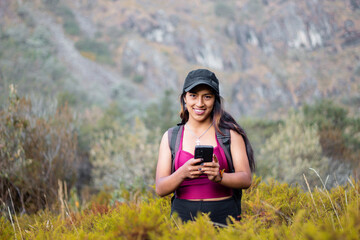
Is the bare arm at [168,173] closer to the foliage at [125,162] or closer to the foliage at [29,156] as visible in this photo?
the foliage at [29,156]

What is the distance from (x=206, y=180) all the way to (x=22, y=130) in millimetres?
5103

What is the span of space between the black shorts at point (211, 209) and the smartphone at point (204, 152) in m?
0.43

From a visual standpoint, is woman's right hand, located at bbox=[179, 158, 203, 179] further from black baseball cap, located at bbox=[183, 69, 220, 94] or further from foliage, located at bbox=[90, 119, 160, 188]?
foliage, located at bbox=[90, 119, 160, 188]

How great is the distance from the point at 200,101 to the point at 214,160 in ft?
1.56

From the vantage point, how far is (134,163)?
354 inches

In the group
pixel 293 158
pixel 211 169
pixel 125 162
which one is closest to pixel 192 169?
pixel 211 169

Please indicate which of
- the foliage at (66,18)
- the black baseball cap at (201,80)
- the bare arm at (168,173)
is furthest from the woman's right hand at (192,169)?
the foliage at (66,18)

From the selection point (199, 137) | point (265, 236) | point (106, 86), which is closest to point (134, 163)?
point (199, 137)

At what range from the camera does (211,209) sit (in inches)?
76.7

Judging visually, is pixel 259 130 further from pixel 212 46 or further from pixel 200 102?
pixel 212 46

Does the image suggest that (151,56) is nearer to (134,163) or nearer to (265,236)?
(134,163)

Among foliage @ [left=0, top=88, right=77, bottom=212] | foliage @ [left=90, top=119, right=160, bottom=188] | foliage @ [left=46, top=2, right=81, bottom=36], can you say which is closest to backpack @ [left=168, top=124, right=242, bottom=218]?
foliage @ [left=0, top=88, right=77, bottom=212]

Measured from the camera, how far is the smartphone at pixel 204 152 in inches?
67.0

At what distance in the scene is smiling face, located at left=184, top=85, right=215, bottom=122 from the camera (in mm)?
2039
